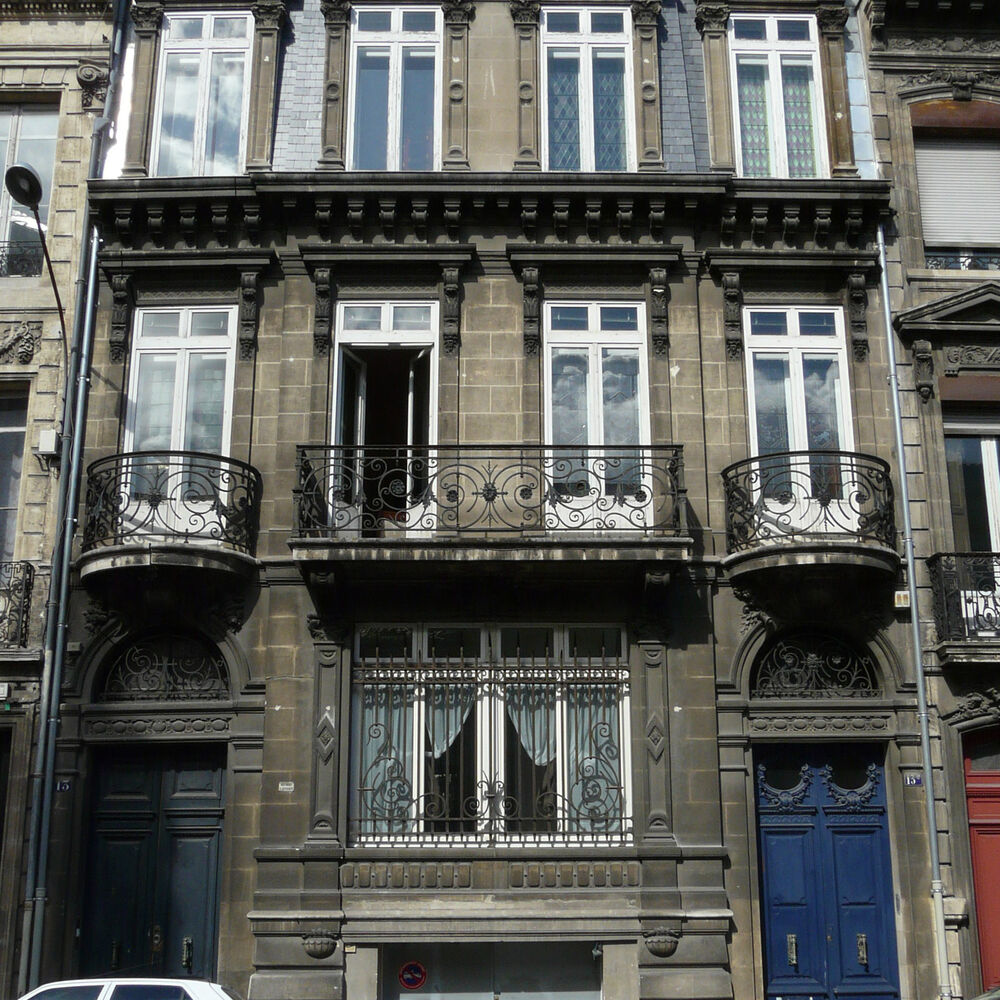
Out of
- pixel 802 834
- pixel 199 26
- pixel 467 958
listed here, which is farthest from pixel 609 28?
pixel 467 958

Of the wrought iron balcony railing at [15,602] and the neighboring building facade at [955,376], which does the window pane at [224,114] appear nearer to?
the wrought iron balcony railing at [15,602]

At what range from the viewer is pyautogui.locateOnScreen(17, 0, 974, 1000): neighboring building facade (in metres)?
14.1

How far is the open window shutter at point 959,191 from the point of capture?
1664cm

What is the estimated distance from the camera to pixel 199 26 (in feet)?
56.5

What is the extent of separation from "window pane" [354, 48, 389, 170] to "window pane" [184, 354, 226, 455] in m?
3.23

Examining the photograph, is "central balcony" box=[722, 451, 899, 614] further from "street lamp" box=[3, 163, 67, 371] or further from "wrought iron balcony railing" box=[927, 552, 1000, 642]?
"street lamp" box=[3, 163, 67, 371]

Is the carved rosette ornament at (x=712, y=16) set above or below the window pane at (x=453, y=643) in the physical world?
above

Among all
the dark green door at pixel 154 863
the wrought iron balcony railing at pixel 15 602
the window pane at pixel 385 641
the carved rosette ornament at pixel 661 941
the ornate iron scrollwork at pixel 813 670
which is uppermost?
the wrought iron balcony railing at pixel 15 602

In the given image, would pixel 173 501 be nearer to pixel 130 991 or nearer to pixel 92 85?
pixel 130 991

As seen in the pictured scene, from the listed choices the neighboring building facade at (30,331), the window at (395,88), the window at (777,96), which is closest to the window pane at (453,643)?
the neighboring building facade at (30,331)

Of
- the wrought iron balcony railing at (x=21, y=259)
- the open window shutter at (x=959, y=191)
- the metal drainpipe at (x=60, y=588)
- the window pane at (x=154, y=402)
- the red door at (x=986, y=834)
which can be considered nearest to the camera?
the metal drainpipe at (x=60, y=588)

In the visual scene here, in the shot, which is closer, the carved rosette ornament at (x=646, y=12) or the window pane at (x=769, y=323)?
the window pane at (x=769, y=323)

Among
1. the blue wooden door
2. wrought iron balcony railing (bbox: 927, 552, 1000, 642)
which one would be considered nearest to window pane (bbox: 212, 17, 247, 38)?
wrought iron balcony railing (bbox: 927, 552, 1000, 642)

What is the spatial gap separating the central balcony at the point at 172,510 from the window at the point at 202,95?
4.12 metres
